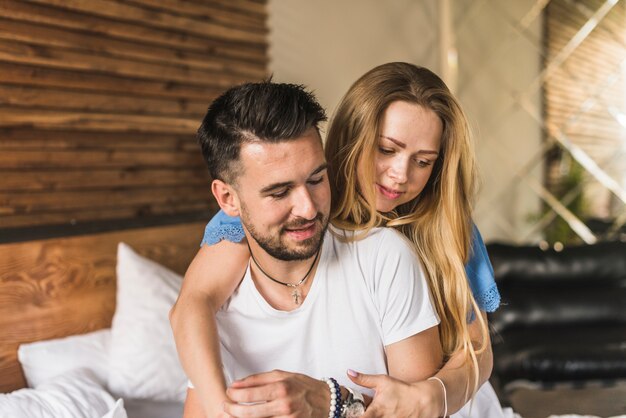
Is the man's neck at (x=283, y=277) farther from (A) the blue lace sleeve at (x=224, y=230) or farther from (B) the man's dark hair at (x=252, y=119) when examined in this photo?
(B) the man's dark hair at (x=252, y=119)

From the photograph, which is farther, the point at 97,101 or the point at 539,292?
the point at 539,292

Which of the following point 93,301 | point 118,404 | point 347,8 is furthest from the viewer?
point 347,8

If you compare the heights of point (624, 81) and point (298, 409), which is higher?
point (624, 81)

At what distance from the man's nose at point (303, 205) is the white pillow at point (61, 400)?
874mm

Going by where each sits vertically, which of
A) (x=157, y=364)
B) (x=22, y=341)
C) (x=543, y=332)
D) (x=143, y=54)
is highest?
(x=143, y=54)

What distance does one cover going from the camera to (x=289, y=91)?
144 centimetres

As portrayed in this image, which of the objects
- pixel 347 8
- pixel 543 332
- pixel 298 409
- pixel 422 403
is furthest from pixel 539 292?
pixel 298 409

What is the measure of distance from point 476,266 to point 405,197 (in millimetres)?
291

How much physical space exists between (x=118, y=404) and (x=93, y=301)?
25.9 inches

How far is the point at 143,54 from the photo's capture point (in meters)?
2.48

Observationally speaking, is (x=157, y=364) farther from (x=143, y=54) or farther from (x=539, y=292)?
(x=539, y=292)

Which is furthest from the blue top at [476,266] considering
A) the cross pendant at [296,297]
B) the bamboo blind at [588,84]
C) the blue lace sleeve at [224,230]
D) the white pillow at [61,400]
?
the bamboo blind at [588,84]

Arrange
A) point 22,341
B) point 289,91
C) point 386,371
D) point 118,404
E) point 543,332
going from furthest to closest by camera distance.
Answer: point 543,332, point 22,341, point 118,404, point 386,371, point 289,91

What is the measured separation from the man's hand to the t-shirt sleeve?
25 cm
